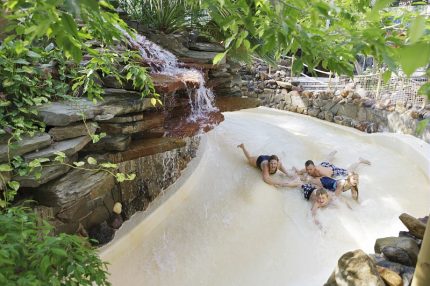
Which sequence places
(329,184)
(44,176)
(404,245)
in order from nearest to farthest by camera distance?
1. (44,176)
2. (404,245)
3. (329,184)

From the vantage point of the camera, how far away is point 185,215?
3723mm

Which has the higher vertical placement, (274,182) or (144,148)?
(144,148)

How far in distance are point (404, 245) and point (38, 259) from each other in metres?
2.52

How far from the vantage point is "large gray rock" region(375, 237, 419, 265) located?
8.02 feet

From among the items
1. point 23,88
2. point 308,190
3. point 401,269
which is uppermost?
point 23,88

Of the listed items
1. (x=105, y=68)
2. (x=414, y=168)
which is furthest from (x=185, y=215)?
(x=414, y=168)

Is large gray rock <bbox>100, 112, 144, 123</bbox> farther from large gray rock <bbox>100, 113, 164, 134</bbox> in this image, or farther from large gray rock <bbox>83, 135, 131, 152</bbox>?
large gray rock <bbox>83, 135, 131, 152</bbox>

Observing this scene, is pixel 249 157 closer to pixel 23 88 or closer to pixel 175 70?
pixel 175 70

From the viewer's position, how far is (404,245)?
8.27ft

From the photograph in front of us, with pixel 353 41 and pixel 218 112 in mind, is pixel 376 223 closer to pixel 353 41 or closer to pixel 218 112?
pixel 218 112

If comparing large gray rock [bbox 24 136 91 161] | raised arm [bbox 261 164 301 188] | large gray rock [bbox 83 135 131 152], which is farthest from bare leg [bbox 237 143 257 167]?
large gray rock [bbox 24 136 91 161]

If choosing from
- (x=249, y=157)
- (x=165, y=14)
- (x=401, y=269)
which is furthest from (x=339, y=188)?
(x=165, y=14)

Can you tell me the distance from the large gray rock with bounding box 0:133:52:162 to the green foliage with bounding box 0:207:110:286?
0.86 meters

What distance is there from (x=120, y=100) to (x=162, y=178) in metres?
1.38
